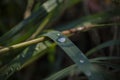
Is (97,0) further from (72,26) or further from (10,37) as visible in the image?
(10,37)

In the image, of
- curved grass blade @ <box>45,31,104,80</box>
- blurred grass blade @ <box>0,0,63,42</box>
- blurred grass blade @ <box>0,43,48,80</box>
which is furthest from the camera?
blurred grass blade @ <box>0,0,63,42</box>

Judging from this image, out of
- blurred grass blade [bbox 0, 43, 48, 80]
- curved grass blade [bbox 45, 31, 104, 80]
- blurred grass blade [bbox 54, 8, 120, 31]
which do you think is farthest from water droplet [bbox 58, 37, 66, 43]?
blurred grass blade [bbox 54, 8, 120, 31]

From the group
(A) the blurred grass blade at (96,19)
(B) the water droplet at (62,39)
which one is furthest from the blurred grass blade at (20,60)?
(A) the blurred grass blade at (96,19)

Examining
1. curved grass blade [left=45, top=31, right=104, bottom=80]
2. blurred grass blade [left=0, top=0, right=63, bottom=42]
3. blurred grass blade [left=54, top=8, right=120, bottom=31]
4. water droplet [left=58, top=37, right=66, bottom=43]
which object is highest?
blurred grass blade [left=0, top=0, right=63, bottom=42]

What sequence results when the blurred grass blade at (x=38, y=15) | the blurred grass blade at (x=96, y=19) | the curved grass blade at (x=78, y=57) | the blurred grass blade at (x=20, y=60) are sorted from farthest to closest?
the blurred grass blade at (x=96, y=19), the blurred grass blade at (x=38, y=15), the blurred grass blade at (x=20, y=60), the curved grass blade at (x=78, y=57)

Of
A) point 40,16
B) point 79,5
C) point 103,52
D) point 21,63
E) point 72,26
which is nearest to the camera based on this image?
point 21,63

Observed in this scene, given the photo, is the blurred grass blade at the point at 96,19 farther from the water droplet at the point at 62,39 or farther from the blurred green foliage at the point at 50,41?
the water droplet at the point at 62,39

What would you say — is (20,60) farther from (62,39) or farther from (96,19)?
(96,19)

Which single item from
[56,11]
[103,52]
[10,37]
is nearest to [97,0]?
[103,52]

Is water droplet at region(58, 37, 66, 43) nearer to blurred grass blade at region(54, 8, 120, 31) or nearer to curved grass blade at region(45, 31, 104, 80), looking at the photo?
curved grass blade at region(45, 31, 104, 80)

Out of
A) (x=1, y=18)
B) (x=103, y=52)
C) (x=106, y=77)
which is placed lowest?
(x=103, y=52)

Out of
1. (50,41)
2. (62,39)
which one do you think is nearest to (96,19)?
(50,41)
